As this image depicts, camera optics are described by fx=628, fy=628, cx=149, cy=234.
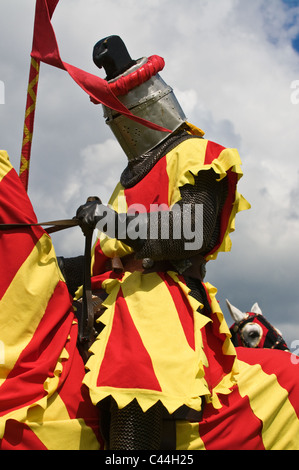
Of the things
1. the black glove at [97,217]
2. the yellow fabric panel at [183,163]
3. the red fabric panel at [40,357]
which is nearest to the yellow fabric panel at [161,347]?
the red fabric panel at [40,357]

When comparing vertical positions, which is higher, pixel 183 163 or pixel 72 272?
pixel 183 163

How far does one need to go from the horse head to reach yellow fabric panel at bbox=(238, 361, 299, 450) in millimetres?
4010

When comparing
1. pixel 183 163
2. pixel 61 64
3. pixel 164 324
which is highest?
pixel 61 64

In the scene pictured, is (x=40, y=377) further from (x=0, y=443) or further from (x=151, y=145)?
(x=151, y=145)

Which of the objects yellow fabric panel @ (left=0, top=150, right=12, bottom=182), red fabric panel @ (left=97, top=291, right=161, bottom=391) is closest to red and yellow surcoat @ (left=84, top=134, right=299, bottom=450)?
red fabric panel @ (left=97, top=291, right=161, bottom=391)

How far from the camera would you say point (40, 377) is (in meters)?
3.69

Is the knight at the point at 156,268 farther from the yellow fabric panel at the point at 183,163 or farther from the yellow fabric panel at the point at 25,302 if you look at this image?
the yellow fabric panel at the point at 25,302

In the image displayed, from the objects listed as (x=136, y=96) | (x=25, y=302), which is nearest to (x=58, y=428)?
(x=25, y=302)

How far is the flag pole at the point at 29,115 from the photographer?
15.7 feet

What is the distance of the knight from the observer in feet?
12.4

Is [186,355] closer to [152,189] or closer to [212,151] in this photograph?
[152,189]

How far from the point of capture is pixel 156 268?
4.36 m

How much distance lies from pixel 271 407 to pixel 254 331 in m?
4.31
